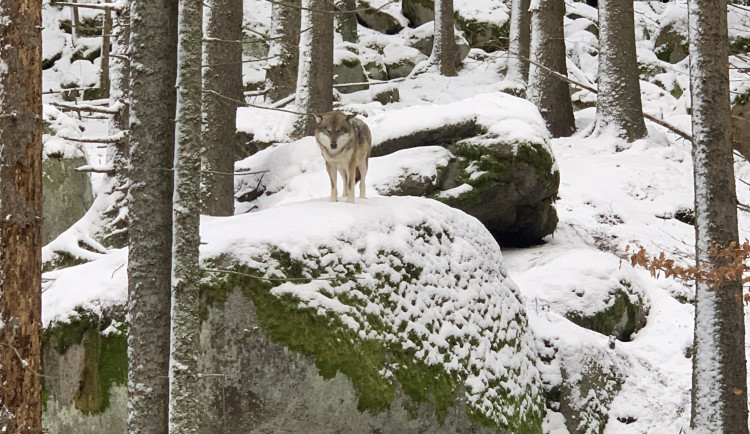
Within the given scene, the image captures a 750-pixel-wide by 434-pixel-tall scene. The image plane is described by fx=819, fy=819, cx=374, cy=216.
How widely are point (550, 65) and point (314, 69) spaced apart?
23.2 ft

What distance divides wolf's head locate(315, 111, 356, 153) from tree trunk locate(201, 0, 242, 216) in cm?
238

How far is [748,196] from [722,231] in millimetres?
8740

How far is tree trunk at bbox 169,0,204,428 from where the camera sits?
18.7 ft

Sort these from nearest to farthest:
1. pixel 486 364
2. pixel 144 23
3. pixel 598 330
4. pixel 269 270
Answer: pixel 144 23
pixel 269 270
pixel 486 364
pixel 598 330

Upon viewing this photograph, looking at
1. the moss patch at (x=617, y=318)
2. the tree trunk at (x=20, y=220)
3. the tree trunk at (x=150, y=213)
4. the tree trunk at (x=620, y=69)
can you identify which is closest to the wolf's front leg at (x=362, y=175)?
the tree trunk at (x=150, y=213)

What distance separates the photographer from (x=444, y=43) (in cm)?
2503

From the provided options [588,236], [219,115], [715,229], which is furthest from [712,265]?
[219,115]

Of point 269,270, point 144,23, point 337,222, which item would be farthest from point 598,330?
point 144,23

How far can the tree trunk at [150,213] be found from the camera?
5.92m

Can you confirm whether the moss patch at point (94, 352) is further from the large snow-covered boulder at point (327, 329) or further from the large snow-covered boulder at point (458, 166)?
the large snow-covered boulder at point (458, 166)

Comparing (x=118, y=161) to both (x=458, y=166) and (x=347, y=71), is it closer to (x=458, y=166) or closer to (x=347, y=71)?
(x=458, y=166)

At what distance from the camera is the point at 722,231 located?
8.66 m

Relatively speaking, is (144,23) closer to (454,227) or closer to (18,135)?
(18,135)

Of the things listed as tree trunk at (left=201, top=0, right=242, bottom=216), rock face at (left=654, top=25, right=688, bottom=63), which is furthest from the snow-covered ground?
rock face at (left=654, top=25, right=688, bottom=63)
